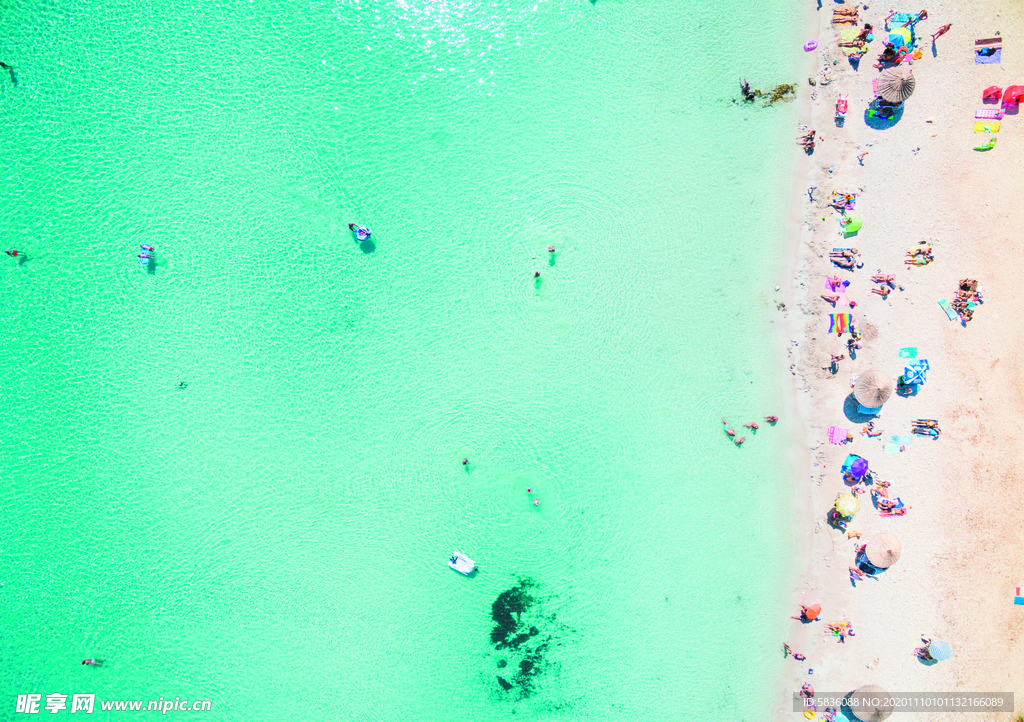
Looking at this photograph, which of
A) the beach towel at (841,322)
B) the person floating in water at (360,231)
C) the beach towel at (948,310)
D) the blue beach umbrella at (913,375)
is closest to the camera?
the person floating in water at (360,231)

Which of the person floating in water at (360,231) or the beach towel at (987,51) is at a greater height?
the beach towel at (987,51)

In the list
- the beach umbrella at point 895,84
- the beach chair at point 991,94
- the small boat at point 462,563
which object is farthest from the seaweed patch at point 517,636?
the beach chair at point 991,94

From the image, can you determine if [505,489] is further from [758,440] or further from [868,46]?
[868,46]

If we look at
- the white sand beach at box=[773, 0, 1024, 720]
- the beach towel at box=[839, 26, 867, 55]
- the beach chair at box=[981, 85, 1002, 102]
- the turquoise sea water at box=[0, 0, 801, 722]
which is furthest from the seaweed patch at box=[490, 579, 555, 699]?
the beach chair at box=[981, 85, 1002, 102]

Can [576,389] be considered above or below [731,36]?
below

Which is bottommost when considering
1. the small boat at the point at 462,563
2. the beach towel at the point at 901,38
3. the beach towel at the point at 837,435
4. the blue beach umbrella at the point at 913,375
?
the small boat at the point at 462,563

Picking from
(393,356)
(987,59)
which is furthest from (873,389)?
(393,356)

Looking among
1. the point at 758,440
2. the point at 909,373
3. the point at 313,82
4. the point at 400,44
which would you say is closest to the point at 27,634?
the point at 313,82

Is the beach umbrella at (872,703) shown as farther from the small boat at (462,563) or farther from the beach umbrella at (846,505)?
the small boat at (462,563)
